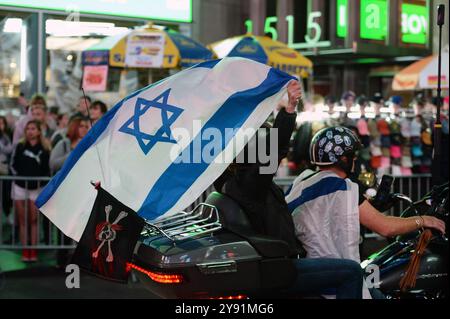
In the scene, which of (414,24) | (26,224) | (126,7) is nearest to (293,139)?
(26,224)

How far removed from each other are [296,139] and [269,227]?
7788 millimetres

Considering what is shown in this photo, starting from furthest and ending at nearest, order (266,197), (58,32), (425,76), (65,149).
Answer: (58,32) → (425,76) → (65,149) → (266,197)

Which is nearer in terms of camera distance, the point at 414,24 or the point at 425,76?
the point at 425,76

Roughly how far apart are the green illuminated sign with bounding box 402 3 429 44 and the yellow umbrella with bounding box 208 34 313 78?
8.16 m

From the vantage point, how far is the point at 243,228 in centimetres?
515

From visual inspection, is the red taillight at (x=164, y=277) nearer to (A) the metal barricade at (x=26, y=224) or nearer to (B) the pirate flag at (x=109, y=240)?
(B) the pirate flag at (x=109, y=240)

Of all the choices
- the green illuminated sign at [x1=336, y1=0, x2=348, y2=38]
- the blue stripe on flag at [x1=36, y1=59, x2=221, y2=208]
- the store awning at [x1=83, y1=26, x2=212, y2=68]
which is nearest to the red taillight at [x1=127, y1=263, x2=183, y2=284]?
the blue stripe on flag at [x1=36, y1=59, x2=221, y2=208]

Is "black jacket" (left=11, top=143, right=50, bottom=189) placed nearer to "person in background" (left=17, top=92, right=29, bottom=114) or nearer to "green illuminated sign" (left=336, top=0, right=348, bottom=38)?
"person in background" (left=17, top=92, right=29, bottom=114)

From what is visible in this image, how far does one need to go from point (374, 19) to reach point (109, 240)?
19935 mm

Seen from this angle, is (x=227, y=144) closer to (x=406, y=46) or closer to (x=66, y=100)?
(x=66, y=100)

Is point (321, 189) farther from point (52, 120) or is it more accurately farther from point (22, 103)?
point (22, 103)

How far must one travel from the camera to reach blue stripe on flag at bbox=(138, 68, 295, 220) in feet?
16.6

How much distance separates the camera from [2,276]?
9773 millimetres

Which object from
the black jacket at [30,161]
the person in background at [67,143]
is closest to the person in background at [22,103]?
the person in background at [67,143]
